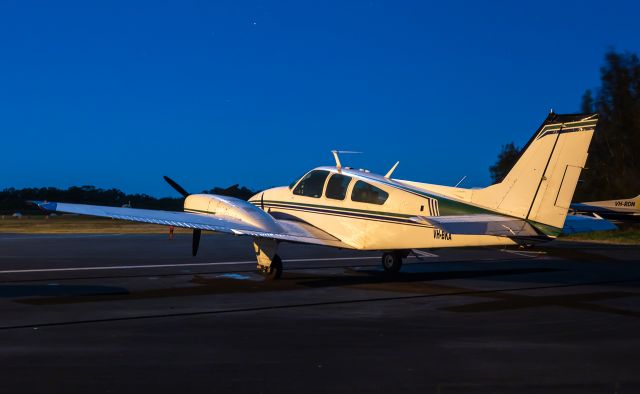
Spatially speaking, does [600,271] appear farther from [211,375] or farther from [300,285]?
[211,375]

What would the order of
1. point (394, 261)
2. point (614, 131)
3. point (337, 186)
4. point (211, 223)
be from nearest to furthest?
point (211, 223) → point (337, 186) → point (394, 261) → point (614, 131)

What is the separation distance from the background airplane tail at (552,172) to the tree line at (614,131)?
55.6 metres

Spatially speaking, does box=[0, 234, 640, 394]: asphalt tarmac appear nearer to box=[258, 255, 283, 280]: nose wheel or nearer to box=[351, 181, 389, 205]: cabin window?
box=[258, 255, 283, 280]: nose wheel

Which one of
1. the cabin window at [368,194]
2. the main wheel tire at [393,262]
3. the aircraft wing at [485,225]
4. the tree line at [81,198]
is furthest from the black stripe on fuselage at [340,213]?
the tree line at [81,198]

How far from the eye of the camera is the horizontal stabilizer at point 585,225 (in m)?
19.1

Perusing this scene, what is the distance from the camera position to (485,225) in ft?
56.0

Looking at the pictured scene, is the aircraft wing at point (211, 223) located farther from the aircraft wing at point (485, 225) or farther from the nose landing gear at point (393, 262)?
the aircraft wing at point (485, 225)

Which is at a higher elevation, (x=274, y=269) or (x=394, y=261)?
(x=394, y=261)

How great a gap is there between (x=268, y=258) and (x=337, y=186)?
2.64 meters

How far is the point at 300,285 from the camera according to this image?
62.4 feet

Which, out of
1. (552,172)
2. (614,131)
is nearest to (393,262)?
(552,172)

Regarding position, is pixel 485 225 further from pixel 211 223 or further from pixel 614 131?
pixel 614 131

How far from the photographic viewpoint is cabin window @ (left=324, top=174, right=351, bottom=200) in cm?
2027

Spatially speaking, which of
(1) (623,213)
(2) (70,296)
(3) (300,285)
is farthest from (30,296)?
(1) (623,213)
